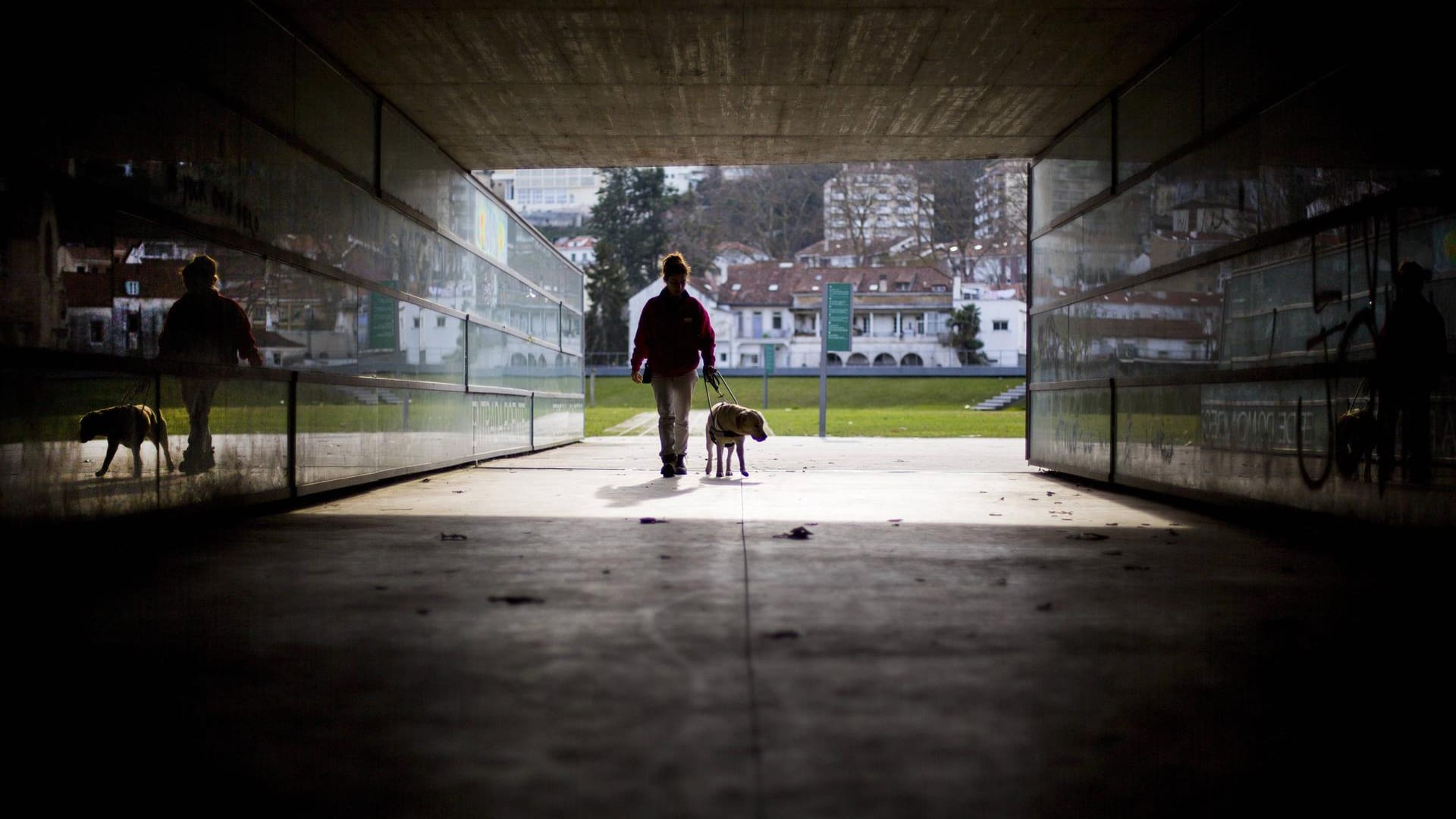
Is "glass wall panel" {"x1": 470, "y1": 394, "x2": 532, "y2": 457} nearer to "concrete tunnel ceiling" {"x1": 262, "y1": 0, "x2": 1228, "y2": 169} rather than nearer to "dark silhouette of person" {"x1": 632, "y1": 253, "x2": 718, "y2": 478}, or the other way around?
"dark silhouette of person" {"x1": 632, "y1": 253, "x2": 718, "y2": 478}

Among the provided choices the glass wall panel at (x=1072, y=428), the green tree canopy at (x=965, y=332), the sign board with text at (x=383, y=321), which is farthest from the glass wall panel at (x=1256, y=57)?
the green tree canopy at (x=965, y=332)

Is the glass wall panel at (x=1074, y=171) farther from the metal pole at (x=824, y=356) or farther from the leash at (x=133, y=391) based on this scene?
the metal pole at (x=824, y=356)

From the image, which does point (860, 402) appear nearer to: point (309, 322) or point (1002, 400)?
point (1002, 400)

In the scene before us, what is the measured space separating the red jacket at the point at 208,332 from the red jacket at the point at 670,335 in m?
4.42

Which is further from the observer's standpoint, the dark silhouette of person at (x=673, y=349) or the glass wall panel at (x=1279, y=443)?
the dark silhouette of person at (x=673, y=349)

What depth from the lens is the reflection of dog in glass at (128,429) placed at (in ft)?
18.6

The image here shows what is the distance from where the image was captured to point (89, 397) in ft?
18.5

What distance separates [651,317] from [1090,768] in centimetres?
903

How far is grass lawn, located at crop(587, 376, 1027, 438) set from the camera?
31734 mm

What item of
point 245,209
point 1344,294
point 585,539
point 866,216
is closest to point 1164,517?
point 1344,294

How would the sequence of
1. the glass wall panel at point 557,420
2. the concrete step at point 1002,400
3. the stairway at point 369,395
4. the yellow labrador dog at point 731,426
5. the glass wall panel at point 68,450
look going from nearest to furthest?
the glass wall panel at point 68,450 → the stairway at point 369,395 → the yellow labrador dog at point 731,426 → the glass wall panel at point 557,420 → the concrete step at point 1002,400

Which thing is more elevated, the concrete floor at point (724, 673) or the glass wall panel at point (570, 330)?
the glass wall panel at point (570, 330)

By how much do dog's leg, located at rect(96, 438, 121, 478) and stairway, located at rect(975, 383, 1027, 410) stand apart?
4640cm

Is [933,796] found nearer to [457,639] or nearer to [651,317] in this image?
[457,639]
